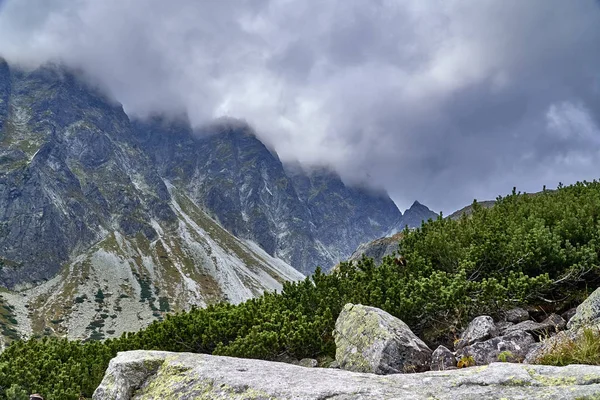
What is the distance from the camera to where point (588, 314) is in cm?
898

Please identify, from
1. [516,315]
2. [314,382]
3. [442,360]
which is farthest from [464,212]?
[314,382]

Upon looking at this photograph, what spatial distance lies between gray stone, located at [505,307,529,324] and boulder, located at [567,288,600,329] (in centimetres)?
228

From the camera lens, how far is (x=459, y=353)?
9.90 meters

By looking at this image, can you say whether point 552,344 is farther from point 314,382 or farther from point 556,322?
point 314,382

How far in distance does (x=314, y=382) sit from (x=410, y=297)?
694 centimetres

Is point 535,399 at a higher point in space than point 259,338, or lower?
lower

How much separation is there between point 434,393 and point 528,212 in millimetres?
13924

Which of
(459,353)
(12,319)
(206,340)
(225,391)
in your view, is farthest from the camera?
(12,319)

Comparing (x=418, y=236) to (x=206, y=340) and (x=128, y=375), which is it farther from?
(x=128, y=375)

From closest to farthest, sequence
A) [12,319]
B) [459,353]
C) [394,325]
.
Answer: [459,353] → [394,325] → [12,319]

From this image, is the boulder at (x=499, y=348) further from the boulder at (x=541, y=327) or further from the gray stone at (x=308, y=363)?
the gray stone at (x=308, y=363)

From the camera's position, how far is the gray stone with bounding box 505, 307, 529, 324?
1167 centimetres

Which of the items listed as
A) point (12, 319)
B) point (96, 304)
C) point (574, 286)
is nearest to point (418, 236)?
point (574, 286)

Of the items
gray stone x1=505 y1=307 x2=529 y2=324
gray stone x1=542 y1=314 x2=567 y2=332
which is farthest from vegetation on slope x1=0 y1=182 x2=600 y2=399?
gray stone x1=542 y1=314 x2=567 y2=332
